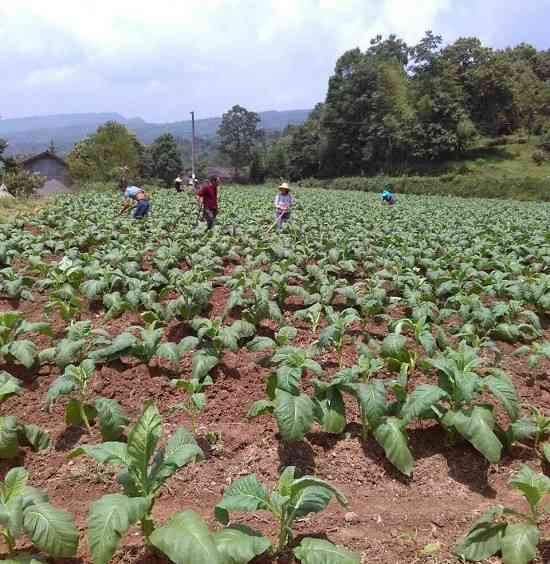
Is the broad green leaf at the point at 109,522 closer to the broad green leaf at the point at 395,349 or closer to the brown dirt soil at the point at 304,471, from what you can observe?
the brown dirt soil at the point at 304,471

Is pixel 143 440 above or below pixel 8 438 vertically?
above

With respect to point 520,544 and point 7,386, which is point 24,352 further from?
point 520,544

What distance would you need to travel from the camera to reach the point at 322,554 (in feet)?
8.45

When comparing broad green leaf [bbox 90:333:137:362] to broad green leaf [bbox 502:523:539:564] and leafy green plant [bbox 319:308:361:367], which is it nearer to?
leafy green plant [bbox 319:308:361:367]

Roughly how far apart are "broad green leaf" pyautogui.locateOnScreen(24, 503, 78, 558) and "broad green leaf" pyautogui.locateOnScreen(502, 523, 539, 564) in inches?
90.6

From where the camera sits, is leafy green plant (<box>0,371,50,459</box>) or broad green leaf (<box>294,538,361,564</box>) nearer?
broad green leaf (<box>294,538,361,564</box>)

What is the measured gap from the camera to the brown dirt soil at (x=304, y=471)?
121 inches

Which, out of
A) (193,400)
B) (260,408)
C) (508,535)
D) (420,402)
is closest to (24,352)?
(193,400)

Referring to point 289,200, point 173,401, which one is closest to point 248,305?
point 173,401

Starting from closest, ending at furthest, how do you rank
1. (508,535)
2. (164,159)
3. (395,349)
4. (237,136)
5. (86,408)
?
1. (508,535)
2. (86,408)
3. (395,349)
4. (164,159)
5. (237,136)

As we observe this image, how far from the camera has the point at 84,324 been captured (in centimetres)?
499

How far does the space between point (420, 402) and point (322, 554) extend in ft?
4.86

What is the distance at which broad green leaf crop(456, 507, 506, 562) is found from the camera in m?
2.85

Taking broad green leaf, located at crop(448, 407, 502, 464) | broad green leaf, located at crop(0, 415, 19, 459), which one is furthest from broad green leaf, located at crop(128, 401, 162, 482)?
broad green leaf, located at crop(448, 407, 502, 464)
